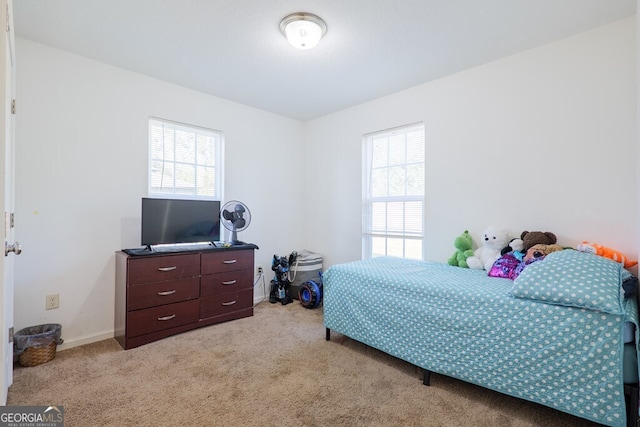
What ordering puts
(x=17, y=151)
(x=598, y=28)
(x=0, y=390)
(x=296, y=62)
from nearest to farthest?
1. (x=0, y=390)
2. (x=598, y=28)
3. (x=17, y=151)
4. (x=296, y=62)

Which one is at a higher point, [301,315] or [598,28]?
[598,28]

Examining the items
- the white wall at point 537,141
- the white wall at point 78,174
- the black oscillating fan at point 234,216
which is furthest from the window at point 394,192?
the white wall at point 78,174

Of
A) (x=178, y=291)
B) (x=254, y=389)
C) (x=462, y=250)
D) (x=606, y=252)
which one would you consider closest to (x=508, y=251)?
(x=462, y=250)

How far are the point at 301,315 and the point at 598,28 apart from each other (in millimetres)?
3450

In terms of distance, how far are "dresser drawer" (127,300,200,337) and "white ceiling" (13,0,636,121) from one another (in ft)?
7.10

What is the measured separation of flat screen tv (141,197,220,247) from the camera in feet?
8.81

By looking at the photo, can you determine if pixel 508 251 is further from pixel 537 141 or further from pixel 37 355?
pixel 37 355

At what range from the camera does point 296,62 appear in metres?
2.61

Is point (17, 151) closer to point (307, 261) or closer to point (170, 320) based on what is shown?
point (170, 320)

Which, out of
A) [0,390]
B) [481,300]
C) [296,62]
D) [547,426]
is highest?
[296,62]

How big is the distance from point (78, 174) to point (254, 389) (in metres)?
2.28

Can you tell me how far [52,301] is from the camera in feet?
7.96

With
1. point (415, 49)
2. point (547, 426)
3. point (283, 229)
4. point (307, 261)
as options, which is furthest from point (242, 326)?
point (415, 49)

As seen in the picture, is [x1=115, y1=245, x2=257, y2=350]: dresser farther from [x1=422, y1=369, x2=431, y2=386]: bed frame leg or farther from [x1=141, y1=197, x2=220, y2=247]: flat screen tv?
[x1=422, y1=369, x2=431, y2=386]: bed frame leg
